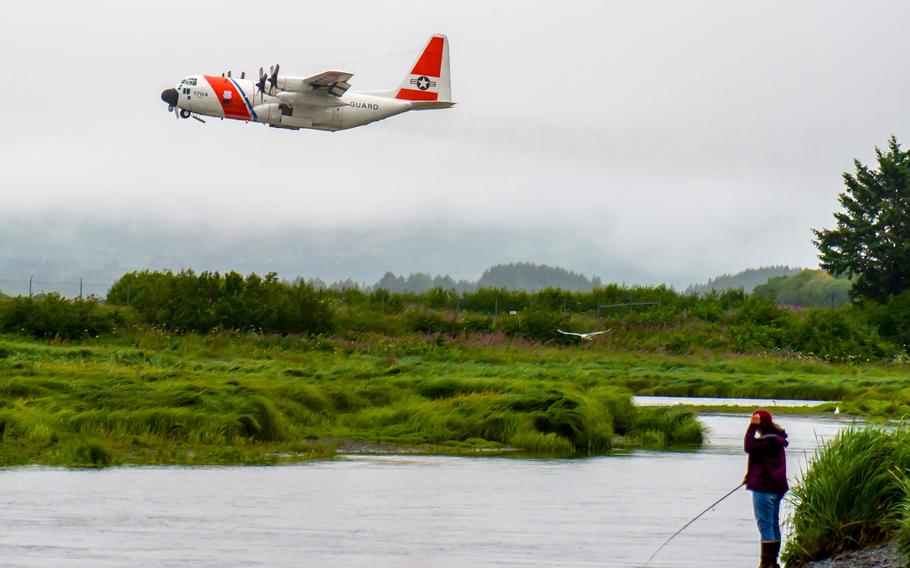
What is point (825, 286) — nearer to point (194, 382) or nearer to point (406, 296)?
point (406, 296)

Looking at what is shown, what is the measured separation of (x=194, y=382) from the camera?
1383 inches

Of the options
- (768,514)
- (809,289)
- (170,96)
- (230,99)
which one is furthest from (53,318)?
(809,289)

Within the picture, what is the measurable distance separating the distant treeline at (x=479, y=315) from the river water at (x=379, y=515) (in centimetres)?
3631

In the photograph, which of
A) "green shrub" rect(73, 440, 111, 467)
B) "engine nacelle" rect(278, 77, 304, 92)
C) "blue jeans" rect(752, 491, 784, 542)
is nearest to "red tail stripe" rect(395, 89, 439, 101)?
"engine nacelle" rect(278, 77, 304, 92)

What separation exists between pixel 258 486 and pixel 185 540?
19.4 feet

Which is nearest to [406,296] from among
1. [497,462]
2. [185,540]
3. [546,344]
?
[546,344]

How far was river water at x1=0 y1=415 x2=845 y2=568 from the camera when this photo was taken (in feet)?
56.9

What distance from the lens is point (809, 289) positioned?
149500mm

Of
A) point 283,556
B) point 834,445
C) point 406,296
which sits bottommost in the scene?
point 283,556

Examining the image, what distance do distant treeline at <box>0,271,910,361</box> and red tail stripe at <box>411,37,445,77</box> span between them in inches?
468

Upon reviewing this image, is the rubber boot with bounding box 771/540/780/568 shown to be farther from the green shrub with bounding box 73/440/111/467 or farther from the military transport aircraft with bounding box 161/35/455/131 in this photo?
the military transport aircraft with bounding box 161/35/455/131

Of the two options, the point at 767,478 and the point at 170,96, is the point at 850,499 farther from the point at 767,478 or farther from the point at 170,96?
the point at 170,96

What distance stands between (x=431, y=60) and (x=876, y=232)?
113 ft

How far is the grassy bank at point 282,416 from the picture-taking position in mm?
29484
